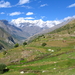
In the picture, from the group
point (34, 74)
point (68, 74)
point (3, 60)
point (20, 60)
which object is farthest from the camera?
point (3, 60)

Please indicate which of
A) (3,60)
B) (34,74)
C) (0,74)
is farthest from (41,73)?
(3,60)

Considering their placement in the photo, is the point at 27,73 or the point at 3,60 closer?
the point at 27,73

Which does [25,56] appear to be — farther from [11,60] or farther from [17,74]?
[17,74]

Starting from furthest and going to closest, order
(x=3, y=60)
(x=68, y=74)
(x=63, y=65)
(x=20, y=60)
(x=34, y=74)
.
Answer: (x=3, y=60), (x=20, y=60), (x=63, y=65), (x=34, y=74), (x=68, y=74)

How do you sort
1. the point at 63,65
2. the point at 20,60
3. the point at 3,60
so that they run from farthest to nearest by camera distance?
the point at 3,60, the point at 20,60, the point at 63,65

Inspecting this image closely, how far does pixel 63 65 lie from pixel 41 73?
10.9m

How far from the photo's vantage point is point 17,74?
147ft

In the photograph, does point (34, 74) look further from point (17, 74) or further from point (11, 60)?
point (11, 60)

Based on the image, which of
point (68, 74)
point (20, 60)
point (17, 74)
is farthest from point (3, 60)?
point (68, 74)

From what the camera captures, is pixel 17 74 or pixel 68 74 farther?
pixel 17 74

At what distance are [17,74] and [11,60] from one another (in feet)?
106

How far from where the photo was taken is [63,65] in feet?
161

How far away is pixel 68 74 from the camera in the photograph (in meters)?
34.1

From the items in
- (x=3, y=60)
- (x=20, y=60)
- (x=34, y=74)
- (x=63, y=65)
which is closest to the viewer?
(x=34, y=74)
